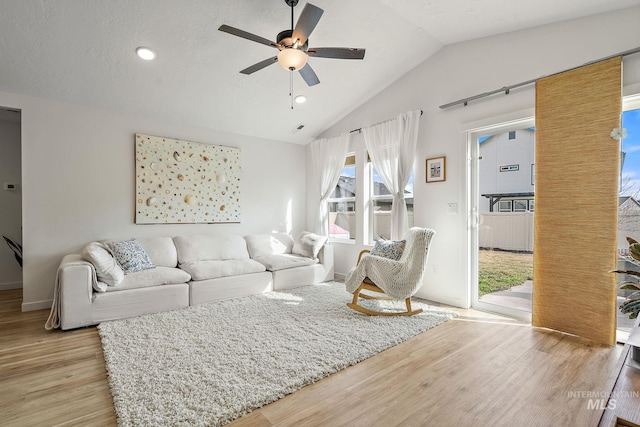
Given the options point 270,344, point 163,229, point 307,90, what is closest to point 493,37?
point 307,90

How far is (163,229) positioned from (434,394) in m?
3.86

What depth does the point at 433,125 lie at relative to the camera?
3.86 meters

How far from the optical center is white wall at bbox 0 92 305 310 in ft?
11.3

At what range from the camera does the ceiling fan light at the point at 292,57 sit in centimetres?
234

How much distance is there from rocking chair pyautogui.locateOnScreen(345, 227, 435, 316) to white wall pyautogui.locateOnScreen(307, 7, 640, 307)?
2.32 ft

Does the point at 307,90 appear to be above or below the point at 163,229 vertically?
above

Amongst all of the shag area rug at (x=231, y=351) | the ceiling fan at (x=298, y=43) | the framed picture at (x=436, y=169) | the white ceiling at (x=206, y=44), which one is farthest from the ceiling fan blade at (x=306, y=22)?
the shag area rug at (x=231, y=351)

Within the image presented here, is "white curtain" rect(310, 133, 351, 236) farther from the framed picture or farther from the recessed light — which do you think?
the recessed light

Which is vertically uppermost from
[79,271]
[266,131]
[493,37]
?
[493,37]

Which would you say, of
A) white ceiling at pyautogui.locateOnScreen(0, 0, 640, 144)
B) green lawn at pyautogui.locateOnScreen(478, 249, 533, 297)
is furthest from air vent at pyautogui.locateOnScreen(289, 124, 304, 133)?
green lawn at pyautogui.locateOnScreen(478, 249, 533, 297)

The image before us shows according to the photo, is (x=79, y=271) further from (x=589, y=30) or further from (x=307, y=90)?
(x=589, y=30)

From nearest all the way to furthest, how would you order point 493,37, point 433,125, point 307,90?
point 493,37 → point 433,125 → point 307,90

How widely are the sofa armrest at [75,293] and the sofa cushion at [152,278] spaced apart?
0.20 metres

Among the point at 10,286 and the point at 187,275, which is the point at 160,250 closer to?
the point at 187,275
